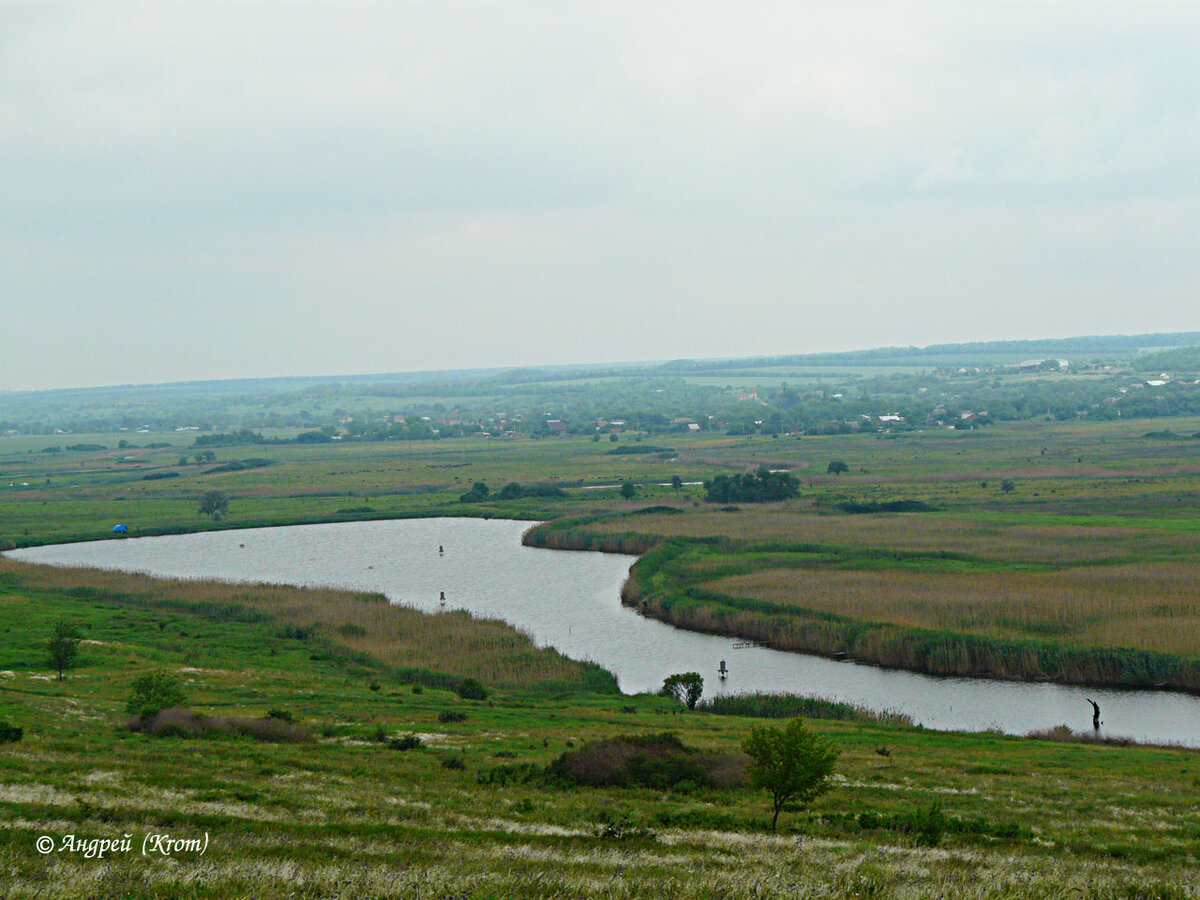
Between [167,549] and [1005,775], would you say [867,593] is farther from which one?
[167,549]

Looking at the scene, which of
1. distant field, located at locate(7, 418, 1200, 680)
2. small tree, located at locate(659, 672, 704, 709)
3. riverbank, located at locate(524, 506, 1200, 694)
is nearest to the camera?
small tree, located at locate(659, 672, 704, 709)

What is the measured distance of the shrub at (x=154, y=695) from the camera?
40.4 meters

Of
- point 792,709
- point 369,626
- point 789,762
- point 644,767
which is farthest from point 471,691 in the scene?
point 789,762

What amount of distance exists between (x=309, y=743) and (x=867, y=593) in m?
46.0

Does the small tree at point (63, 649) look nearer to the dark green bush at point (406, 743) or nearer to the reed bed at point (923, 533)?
the dark green bush at point (406, 743)

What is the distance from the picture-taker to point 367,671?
60.3 metres

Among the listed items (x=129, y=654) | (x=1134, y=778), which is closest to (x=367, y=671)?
(x=129, y=654)

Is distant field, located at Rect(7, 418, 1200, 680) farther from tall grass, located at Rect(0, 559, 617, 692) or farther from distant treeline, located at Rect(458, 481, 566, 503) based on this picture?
tall grass, located at Rect(0, 559, 617, 692)

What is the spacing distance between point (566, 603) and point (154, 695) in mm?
42843

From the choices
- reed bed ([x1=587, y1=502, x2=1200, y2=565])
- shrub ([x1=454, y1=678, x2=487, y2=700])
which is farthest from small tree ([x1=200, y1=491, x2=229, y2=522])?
shrub ([x1=454, y1=678, x2=487, y2=700])

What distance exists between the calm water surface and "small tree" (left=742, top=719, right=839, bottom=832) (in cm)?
2414

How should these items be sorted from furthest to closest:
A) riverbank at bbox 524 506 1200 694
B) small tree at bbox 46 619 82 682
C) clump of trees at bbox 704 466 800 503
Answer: clump of trees at bbox 704 466 800 503 < riverbank at bbox 524 506 1200 694 < small tree at bbox 46 619 82 682

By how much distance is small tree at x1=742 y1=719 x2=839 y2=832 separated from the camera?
28.8 metres

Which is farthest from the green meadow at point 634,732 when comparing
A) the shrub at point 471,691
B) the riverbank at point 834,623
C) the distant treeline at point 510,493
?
the distant treeline at point 510,493
